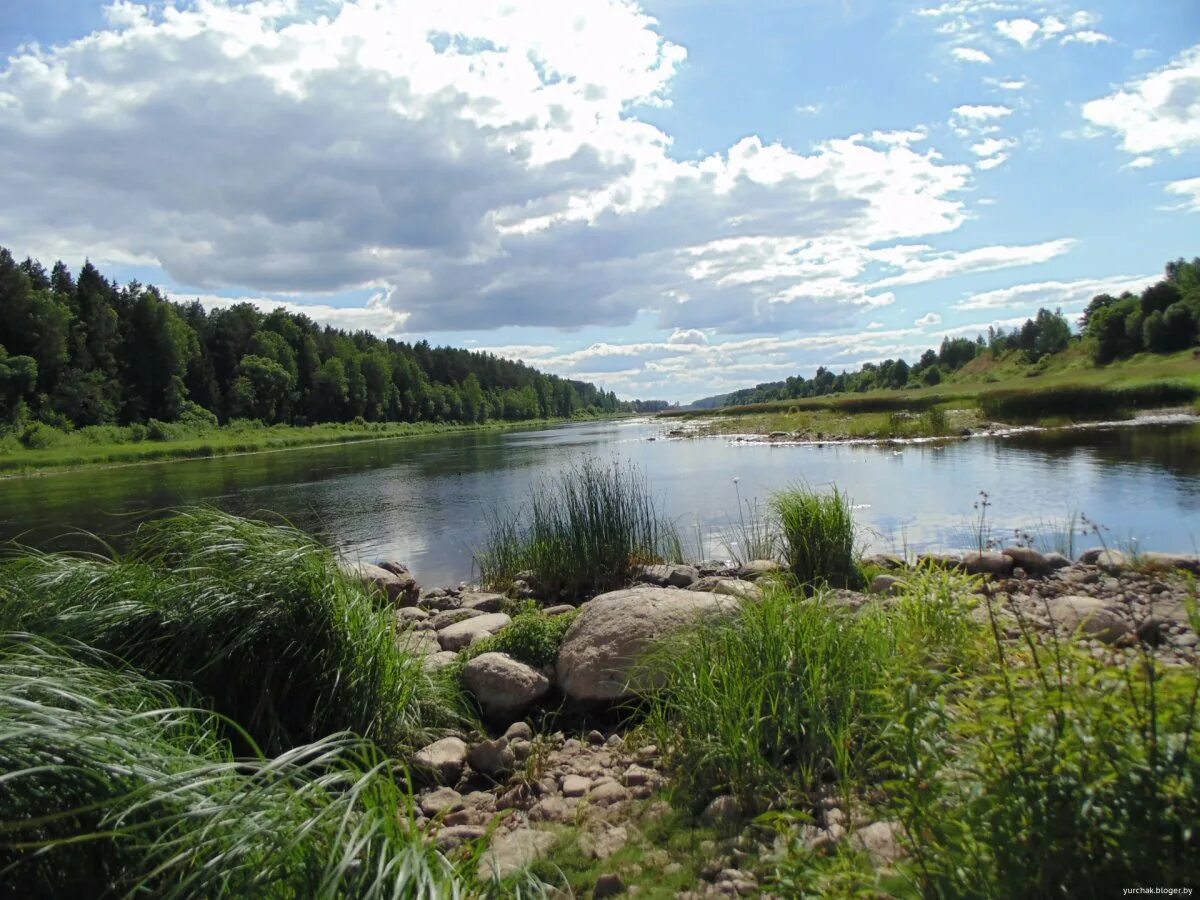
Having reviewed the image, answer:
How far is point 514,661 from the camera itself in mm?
6516

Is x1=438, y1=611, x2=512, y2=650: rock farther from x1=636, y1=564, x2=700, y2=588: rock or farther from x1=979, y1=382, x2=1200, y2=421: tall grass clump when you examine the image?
x1=979, y1=382, x2=1200, y2=421: tall grass clump

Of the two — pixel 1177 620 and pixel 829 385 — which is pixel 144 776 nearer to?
pixel 1177 620

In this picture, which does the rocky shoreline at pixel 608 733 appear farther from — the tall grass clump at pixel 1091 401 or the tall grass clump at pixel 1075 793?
the tall grass clump at pixel 1091 401

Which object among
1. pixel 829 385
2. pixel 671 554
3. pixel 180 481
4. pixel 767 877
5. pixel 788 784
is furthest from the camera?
pixel 829 385

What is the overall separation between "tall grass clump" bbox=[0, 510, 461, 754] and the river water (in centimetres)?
249

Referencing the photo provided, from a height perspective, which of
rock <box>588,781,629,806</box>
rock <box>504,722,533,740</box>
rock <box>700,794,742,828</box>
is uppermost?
rock <box>700,794,742,828</box>

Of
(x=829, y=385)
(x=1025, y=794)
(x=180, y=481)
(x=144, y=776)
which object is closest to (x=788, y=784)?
(x=1025, y=794)

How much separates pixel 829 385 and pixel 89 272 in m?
125

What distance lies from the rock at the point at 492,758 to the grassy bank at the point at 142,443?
184 feet

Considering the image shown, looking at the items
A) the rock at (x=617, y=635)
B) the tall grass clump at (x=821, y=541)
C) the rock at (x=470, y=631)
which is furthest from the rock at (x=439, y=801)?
the tall grass clump at (x=821, y=541)

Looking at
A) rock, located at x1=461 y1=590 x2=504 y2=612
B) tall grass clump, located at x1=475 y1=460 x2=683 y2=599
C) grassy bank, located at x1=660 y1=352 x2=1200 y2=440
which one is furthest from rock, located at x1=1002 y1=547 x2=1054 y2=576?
grassy bank, located at x1=660 y1=352 x2=1200 y2=440

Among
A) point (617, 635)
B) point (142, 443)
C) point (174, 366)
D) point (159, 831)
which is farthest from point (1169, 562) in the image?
point (174, 366)

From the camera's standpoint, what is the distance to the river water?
49.5 feet

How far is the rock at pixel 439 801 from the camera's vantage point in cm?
462
